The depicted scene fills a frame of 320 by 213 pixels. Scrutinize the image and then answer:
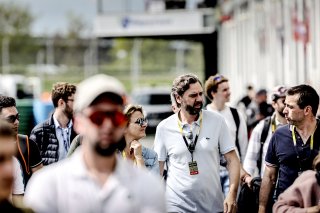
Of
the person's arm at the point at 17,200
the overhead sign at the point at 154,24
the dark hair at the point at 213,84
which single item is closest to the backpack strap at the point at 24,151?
the person's arm at the point at 17,200

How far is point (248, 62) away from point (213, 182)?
34.7 meters

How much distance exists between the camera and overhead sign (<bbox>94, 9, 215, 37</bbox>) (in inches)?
1570

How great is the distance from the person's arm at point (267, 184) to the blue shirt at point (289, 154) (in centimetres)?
9

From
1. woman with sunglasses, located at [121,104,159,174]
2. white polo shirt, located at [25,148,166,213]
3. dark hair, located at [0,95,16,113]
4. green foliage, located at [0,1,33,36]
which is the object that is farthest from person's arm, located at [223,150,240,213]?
green foliage, located at [0,1,33,36]

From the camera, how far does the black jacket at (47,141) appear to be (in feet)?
33.2

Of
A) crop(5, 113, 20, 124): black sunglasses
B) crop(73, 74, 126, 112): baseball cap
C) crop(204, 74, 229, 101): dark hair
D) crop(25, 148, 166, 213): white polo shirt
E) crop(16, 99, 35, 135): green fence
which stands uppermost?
crop(73, 74, 126, 112): baseball cap

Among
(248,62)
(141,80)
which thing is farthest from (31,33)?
(248,62)

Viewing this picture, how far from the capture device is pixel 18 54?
100 meters

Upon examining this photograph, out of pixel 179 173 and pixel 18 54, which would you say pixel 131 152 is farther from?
pixel 18 54

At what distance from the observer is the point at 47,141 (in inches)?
403

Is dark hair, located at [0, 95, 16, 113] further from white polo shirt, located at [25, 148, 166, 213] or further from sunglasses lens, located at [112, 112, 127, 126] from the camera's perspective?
sunglasses lens, located at [112, 112, 127, 126]

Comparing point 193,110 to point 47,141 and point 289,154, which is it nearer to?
A: point 289,154

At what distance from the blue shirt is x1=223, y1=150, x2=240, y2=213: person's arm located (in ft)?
1.28

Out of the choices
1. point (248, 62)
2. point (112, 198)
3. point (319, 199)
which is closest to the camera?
point (112, 198)
